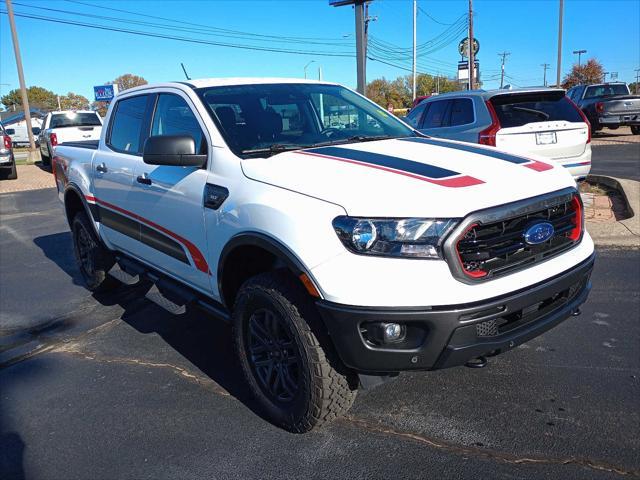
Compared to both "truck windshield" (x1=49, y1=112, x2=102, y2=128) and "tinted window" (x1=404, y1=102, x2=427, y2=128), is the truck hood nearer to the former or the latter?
"tinted window" (x1=404, y1=102, x2=427, y2=128)

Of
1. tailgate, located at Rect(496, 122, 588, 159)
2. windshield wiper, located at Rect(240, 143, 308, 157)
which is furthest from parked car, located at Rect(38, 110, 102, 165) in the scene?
windshield wiper, located at Rect(240, 143, 308, 157)

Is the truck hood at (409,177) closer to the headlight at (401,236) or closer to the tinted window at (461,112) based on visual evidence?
the headlight at (401,236)

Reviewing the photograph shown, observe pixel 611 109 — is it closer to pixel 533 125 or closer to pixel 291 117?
pixel 533 125

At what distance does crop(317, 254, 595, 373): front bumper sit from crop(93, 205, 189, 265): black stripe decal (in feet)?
5.18

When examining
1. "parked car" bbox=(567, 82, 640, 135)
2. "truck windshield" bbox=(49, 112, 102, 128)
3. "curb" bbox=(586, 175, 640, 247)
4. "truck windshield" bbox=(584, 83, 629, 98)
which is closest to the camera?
"curb" bbox=(586, 175, 640, 247)

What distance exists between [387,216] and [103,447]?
1992mm

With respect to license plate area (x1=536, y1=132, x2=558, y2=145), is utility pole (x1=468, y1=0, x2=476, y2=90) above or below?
above

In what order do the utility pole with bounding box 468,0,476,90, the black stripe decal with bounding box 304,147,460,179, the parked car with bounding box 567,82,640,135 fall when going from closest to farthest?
the black stripe decal with bounding box 304,147,460,179, the parked car with bounding box 567,82,640,135, the utility pole with bounding box 468,0,476,90

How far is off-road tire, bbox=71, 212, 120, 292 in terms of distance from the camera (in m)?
5.27

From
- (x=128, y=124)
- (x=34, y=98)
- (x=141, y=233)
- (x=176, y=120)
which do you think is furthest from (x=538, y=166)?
(x=34, y=98)

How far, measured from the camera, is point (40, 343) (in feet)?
14.4

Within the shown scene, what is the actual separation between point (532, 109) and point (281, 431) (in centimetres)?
638

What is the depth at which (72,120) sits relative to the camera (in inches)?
713

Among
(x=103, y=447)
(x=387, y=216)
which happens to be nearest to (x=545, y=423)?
(x=387, y=216)
